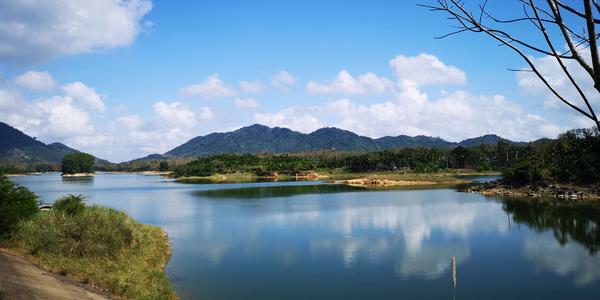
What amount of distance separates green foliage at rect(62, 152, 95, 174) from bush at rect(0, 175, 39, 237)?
17926 centimetres

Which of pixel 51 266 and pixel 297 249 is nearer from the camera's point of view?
pixel 51 266

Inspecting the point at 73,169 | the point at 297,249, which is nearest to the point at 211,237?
the point at 297,249

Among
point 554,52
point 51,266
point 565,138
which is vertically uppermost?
point 565,138

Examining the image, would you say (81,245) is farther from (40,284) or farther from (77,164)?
(77,164)

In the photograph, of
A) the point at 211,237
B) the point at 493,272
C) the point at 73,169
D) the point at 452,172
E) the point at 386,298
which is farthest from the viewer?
the point at 73,169

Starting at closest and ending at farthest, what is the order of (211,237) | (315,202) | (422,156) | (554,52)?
(554,52) → (211,237) → (315,202) → (422,156)

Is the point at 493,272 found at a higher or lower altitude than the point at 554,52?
lower

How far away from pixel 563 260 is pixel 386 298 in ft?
43.8

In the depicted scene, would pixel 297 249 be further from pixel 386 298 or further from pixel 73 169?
pixel 73 169

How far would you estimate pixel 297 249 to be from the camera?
2788cm

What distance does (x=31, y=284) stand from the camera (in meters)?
13.0

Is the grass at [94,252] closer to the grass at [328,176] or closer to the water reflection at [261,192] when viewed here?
the water reflection at [261,192]

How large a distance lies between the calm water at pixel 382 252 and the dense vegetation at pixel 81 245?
1902 millimetres

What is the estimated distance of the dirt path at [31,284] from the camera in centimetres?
1173
